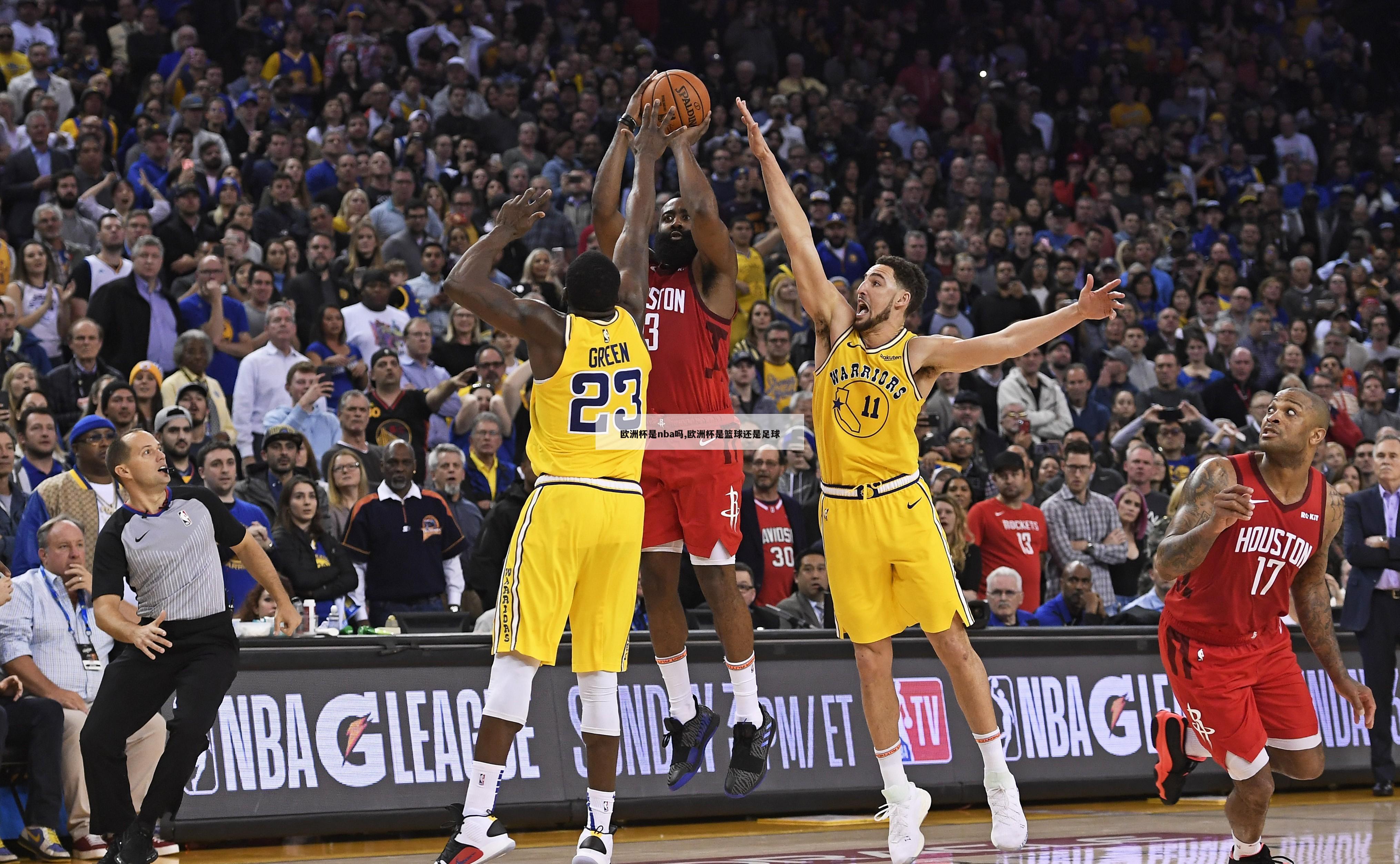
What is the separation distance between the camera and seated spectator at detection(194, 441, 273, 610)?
1095cm

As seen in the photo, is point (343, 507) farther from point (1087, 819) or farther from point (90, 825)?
point (1087, 819)

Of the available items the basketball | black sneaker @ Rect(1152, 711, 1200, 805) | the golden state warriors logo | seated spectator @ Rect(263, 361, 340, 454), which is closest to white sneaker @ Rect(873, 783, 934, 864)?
black sneaker @ Rect(1152, 711, 1200, 805)

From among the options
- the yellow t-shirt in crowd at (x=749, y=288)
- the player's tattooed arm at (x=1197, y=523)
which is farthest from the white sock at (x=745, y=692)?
the yellow t-shirt in crowd at (x=749, y=288)

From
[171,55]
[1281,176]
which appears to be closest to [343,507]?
[171,55]

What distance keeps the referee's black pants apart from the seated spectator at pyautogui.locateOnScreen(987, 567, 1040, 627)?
6.13 metres

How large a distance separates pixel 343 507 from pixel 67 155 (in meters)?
5.55

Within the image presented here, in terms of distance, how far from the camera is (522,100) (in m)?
19.6

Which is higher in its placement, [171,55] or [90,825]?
[171,55]

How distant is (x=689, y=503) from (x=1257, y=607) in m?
2.84

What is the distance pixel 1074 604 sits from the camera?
13.0 metres

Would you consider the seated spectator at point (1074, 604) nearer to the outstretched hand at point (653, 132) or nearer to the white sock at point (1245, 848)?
the white sock at point (1245, 848)

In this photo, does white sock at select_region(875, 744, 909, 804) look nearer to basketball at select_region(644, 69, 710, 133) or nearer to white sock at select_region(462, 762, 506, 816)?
white sock at select_region(462, 762, 506, 816)

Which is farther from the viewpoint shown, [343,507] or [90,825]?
[343,507]

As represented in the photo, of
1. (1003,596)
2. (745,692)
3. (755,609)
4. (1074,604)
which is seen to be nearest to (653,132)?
(745,692)
